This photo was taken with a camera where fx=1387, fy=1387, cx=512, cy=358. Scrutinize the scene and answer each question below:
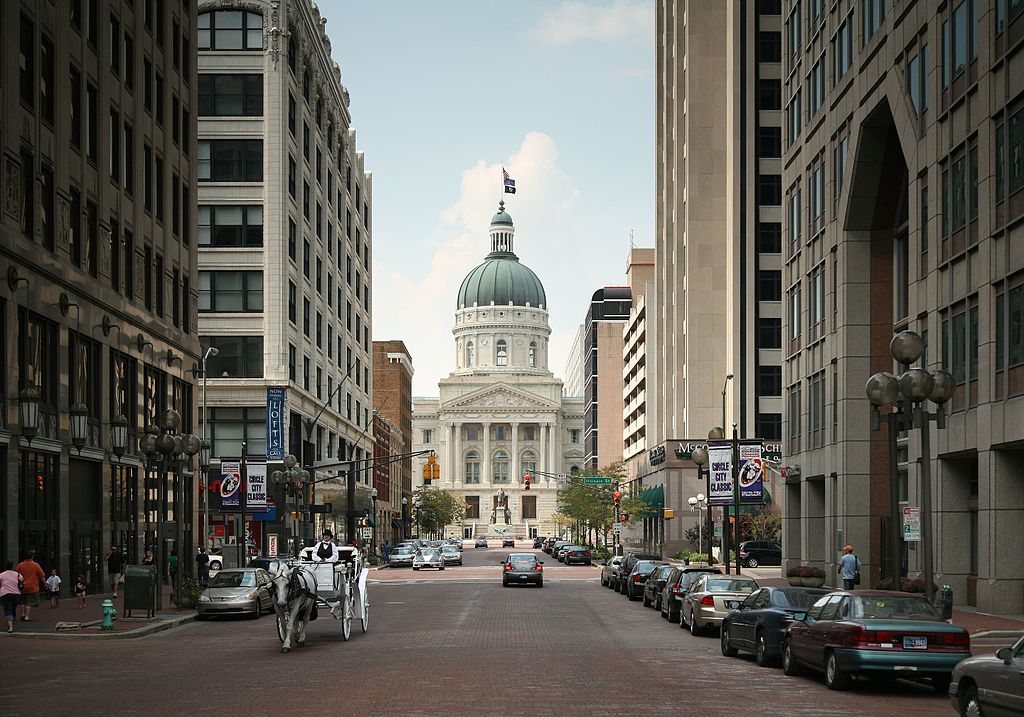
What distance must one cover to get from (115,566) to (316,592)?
2112 centimetres

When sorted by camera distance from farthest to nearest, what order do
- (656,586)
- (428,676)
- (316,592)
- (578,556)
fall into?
(578,556), (656,586), (316,592), (428,676)

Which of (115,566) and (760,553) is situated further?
(760,553)

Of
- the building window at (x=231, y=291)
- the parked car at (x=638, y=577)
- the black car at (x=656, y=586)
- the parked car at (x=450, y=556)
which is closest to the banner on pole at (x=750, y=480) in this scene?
the parked car at (x=638, y=577)

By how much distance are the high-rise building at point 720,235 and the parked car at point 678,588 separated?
44049 mm

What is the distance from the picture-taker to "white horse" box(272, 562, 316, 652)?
26.2 metres

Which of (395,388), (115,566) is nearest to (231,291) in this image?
(115,566)

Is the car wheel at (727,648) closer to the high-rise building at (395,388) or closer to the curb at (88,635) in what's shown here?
the curb at (88,635)

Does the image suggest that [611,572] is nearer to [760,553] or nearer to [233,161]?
[760,553]

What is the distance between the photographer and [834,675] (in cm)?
1972

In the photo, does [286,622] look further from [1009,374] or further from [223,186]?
[223,186]

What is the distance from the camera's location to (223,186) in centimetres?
7569

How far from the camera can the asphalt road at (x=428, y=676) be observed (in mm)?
17938

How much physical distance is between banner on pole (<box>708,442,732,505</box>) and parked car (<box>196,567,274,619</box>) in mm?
18513

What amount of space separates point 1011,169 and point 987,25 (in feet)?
12.2
